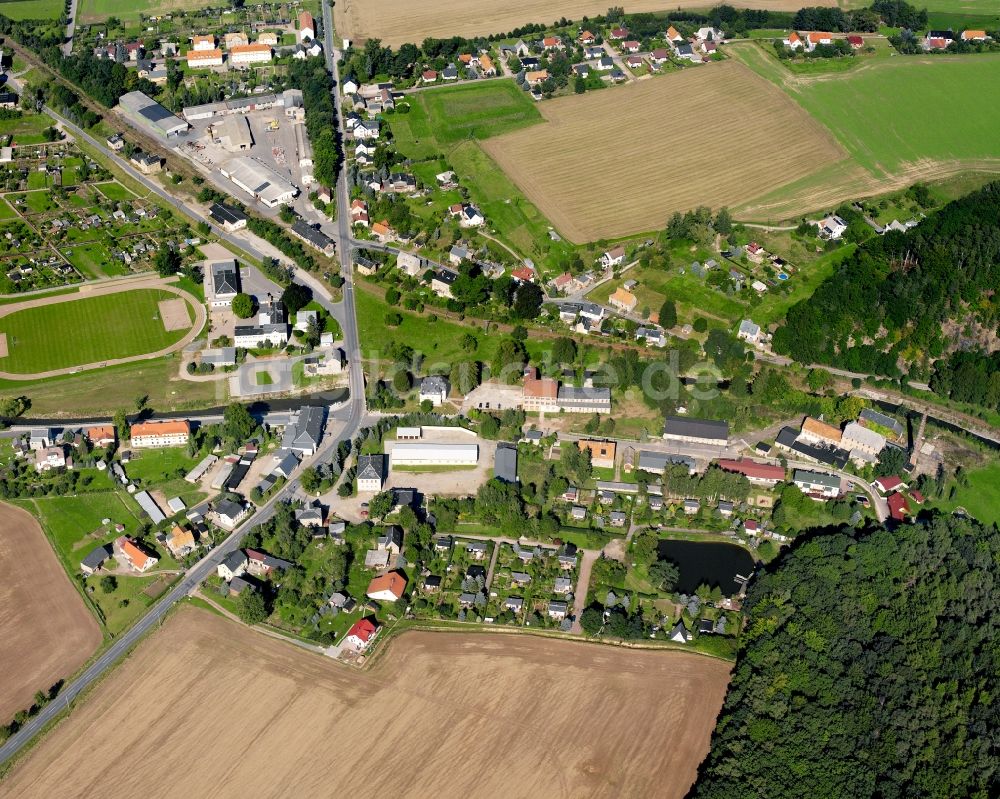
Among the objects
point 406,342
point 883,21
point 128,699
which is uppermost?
point 883,21

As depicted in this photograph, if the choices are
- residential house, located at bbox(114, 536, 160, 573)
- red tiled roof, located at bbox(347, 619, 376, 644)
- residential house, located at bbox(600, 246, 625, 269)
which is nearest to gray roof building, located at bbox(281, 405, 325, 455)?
residential house, located at bbox(114, 536, 160, 573)

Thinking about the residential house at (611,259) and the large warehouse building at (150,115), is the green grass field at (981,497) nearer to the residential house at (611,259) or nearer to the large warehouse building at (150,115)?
the residential house at (611,259)

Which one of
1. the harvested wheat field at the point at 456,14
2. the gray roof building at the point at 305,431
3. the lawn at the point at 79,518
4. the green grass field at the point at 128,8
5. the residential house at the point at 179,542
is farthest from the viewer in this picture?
the green grass field at the point at 128,8

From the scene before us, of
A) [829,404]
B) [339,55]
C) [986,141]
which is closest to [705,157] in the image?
[986,141]

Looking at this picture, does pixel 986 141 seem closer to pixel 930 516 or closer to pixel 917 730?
pixel 930 516

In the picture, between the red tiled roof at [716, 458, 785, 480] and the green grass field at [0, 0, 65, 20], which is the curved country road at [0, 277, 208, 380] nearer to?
the red tiled roof at [716, 458, 785, 480]

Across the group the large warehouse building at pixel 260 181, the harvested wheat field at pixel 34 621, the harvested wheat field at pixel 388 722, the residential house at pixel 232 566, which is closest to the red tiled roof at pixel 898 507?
the harvested wheat field at pixel 388 722
